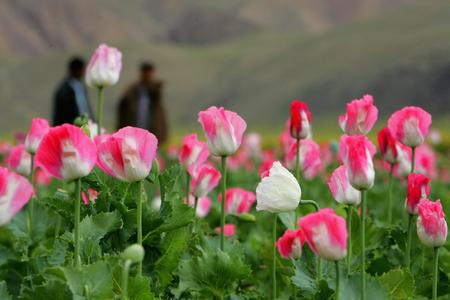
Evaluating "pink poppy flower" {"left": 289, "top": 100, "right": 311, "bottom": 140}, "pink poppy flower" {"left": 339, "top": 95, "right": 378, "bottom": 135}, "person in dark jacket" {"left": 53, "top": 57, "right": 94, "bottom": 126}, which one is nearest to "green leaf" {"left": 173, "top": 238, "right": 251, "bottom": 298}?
"pink poppy flower" {"left": 339, "top": 95, "right": 378, "bottom": 135}

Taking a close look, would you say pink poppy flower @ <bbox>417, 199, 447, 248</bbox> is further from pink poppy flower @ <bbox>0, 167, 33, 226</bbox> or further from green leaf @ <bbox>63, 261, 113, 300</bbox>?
pink poppy flower @ <bbox>0, 167, 33, 226</bbox>

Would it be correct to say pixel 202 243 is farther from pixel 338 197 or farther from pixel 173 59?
pixel 173 59

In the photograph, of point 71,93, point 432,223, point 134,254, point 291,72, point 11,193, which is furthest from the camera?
point 291,72

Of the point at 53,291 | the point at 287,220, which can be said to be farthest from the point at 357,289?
the point at 287,220

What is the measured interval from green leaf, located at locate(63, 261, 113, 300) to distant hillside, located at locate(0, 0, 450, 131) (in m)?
78.7

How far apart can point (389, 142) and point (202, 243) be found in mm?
652

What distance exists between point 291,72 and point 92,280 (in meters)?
100

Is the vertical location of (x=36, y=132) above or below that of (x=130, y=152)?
above

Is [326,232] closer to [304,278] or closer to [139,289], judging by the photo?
[139,289]

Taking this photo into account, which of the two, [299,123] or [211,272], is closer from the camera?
[211,272]

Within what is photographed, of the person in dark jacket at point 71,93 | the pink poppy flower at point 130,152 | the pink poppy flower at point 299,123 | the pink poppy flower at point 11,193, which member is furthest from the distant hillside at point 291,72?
the pink poppy flower at point 11,193

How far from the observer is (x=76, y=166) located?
1.49m

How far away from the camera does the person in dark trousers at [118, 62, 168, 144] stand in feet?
39.7

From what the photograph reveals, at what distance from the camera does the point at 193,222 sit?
1.97m
